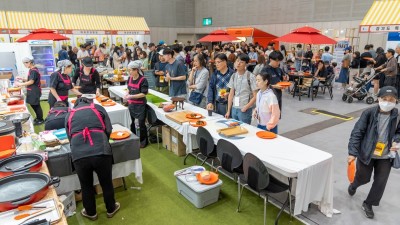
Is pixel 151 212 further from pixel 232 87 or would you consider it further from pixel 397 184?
pixel 397 184

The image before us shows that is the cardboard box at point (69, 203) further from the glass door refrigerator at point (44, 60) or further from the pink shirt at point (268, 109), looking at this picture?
the glass door refrigerator at point (44, 60)

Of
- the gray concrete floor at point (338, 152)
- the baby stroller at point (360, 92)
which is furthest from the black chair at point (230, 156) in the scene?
the baby stroller at point (360, 92)

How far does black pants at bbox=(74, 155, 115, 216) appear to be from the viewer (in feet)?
9.43

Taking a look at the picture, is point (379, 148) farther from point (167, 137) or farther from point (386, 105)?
point (167, 137)

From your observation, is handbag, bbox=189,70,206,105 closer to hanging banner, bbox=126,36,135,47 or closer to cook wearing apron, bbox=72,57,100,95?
cook wearing apron, bbox=72,57,100,95

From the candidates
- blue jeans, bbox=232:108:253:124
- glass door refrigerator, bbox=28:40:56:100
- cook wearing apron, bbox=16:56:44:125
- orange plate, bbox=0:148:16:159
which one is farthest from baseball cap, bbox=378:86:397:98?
glass door refrigerator, bbox=28:40:56:100

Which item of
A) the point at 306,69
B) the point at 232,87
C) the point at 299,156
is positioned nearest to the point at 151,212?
the point at 299,156

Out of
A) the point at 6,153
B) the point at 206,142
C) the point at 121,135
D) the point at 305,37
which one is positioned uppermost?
the point at 305,37

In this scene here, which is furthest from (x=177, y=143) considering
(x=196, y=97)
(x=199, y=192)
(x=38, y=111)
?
(x=38, y=111)

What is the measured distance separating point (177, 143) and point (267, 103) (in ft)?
6.19

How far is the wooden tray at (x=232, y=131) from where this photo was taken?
3.71 meters

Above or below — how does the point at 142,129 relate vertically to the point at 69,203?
above

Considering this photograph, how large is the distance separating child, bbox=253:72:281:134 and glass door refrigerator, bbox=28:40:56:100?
8.21m

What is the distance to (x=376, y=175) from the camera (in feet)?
10.5
